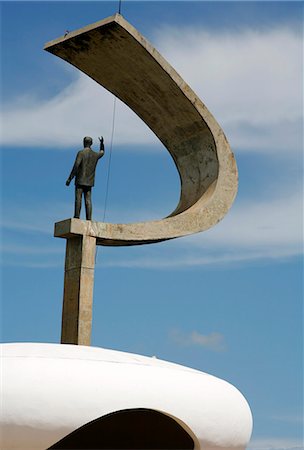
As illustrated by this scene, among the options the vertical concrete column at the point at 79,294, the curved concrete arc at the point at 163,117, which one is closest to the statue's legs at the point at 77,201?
the vertical concrete column at the point at 79,294

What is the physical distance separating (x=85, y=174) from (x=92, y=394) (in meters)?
5.45

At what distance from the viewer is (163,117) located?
19422 millimetres

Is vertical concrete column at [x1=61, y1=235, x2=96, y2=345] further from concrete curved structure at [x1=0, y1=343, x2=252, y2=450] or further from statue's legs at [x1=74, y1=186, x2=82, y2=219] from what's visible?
concrete curved structure at [x1=0, y1=343, x2=252, y2=450]

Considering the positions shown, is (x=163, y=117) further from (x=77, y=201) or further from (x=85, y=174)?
(x=77, y=201)

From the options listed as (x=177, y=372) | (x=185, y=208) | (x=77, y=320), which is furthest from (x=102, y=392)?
(x=185, y=208)

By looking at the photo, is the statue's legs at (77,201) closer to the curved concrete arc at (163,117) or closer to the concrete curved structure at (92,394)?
the curved concrete arc at (163,117)

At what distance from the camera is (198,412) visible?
1463cm

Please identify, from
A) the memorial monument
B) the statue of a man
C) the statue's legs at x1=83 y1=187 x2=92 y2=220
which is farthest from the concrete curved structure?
the statue of a man

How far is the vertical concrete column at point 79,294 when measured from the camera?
1683 centimetres

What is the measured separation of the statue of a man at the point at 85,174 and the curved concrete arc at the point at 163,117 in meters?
0.86

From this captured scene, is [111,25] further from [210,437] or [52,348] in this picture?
[210,437]

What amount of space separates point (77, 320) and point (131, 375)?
2859 mm

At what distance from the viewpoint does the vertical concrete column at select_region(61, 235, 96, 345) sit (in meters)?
16.8

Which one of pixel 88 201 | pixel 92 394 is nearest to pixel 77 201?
pixel 88 201
